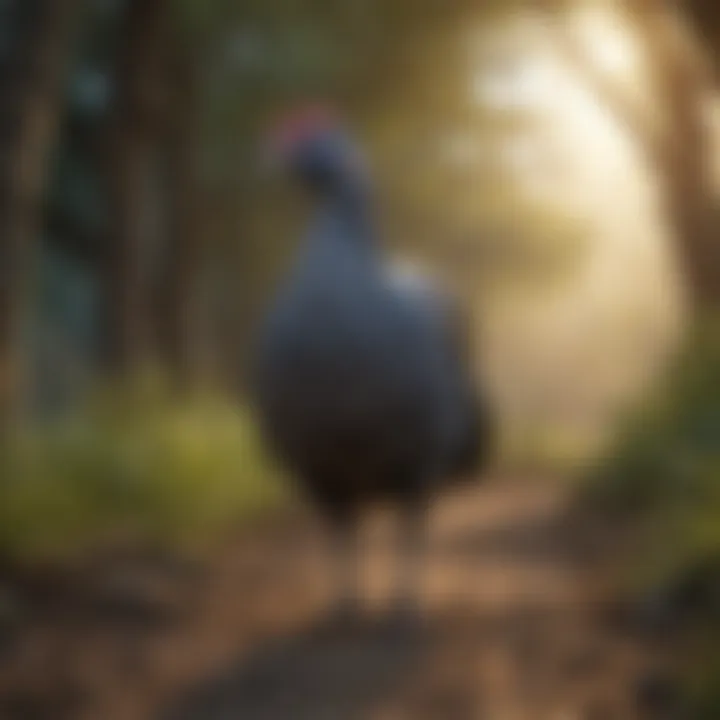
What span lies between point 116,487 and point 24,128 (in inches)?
8.5

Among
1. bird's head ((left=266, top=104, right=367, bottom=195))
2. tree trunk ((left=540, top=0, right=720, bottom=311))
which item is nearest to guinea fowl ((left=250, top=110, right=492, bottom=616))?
bird's head ((left=266, top=104, right=367, bottom=195))

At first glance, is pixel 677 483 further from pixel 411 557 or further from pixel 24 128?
pixel 24 128

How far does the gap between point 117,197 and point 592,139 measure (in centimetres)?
28

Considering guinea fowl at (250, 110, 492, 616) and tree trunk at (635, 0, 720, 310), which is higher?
tree trunk at (635, 0, 720, 310)

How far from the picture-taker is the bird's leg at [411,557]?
680 millimetres

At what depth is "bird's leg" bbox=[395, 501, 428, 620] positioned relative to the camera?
680 millimetres

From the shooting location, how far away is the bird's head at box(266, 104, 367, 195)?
0.67 meters

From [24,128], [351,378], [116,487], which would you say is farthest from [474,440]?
[24,128]

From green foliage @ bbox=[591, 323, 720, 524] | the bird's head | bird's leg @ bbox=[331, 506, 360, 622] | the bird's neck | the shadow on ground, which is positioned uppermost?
the bird's head

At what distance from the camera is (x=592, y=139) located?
2.27 ft

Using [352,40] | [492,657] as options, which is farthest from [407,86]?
[492,657]

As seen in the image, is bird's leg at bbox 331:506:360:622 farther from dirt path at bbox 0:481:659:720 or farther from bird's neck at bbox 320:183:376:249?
bird's neck at bbox 320:183:376:249

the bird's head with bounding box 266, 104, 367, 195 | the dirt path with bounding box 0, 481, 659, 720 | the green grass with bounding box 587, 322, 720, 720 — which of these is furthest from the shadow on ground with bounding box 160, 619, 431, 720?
the bird's head with bounding box 266, 104, 367, 195

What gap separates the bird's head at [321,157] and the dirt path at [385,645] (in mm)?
→ 181
